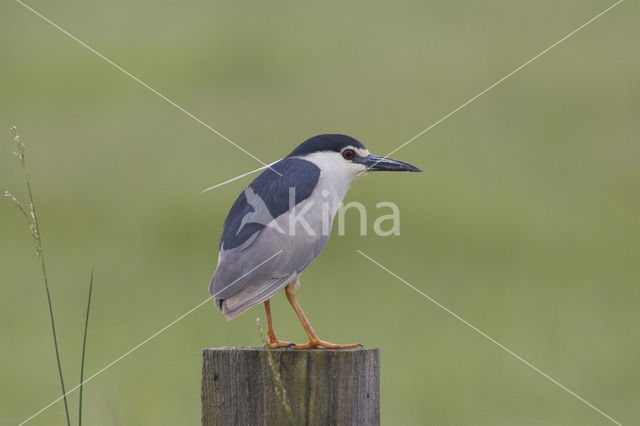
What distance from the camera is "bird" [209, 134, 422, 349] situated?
4316 millimetres

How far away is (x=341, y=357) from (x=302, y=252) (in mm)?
1034

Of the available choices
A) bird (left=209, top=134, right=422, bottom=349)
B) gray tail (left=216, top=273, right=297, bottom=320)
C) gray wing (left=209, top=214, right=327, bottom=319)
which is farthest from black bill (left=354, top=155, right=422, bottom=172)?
gray tail (left=216, top=273, right=297, bottom=320)

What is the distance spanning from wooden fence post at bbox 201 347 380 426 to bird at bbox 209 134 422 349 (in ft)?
1.34

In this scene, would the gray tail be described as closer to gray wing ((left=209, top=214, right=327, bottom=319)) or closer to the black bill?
gray wing ((left=209, top=214, right=327, bottom=319))

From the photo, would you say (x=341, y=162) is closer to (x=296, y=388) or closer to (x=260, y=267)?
(x=260, y=267)

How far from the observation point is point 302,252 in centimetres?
455

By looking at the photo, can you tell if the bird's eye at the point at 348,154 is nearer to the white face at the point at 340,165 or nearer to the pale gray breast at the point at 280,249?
the white face at the point at 340,165

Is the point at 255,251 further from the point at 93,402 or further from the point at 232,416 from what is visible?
the point at 93,402

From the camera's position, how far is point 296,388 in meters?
3.59

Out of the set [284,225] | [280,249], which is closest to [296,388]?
[280,249]

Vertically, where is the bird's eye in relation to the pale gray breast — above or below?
above

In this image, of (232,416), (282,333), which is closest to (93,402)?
(282,333)

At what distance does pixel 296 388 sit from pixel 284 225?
124 centimetres

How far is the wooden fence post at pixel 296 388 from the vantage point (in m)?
3.58
